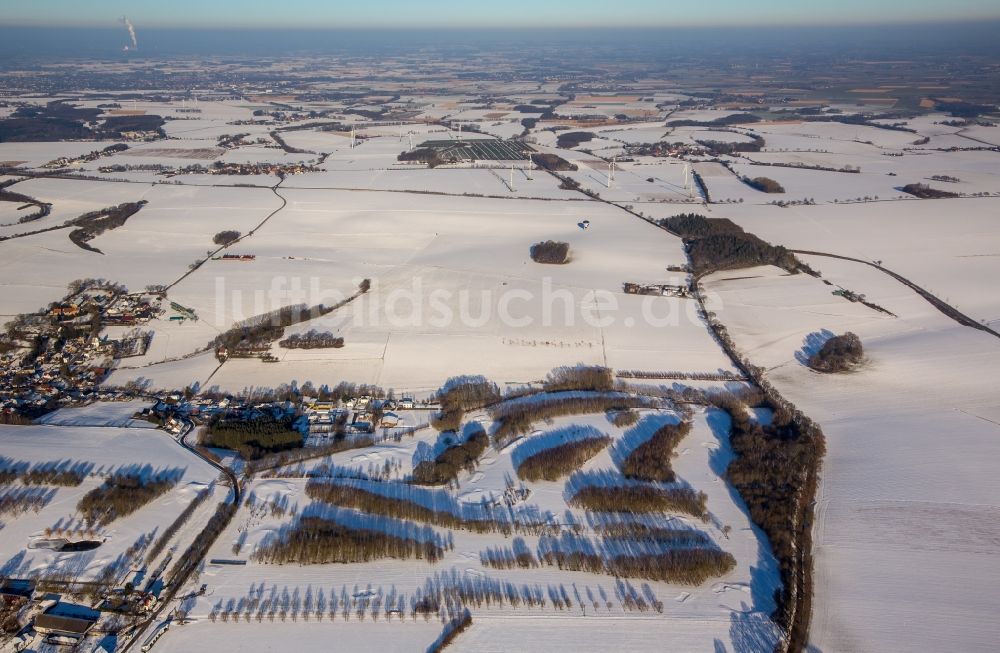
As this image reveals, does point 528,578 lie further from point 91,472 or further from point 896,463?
point 91,472

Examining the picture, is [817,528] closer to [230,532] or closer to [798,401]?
[798,401]

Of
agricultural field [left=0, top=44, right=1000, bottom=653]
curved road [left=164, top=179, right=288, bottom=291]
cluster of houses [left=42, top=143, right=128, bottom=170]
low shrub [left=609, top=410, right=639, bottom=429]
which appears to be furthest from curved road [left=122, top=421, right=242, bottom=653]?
cluster of houses [left=42, top=143, right=128, bottom=170]

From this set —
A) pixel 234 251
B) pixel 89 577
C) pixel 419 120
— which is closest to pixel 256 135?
pixel 419 120

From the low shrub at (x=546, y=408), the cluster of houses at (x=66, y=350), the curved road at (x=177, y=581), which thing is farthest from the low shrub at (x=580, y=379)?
the cluster of houses at (x=66, y=350)

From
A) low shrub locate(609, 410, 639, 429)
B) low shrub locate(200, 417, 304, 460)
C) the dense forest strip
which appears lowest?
low shrub locate(609, 410, 639, 429)

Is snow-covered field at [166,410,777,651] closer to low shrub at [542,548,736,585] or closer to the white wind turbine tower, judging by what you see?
low shrub at [542,548,736,585]

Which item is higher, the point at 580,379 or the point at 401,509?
the point at 580,379

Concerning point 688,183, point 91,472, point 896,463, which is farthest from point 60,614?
point 688,183

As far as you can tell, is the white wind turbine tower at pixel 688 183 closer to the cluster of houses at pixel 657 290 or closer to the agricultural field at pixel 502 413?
the agricultural field at pixel 502 413

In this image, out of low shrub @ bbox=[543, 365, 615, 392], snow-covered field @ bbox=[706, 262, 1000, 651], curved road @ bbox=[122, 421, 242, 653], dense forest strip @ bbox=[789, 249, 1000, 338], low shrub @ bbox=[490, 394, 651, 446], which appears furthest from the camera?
dense forest strip @ bbox=[789, 249, 1000, 338]
